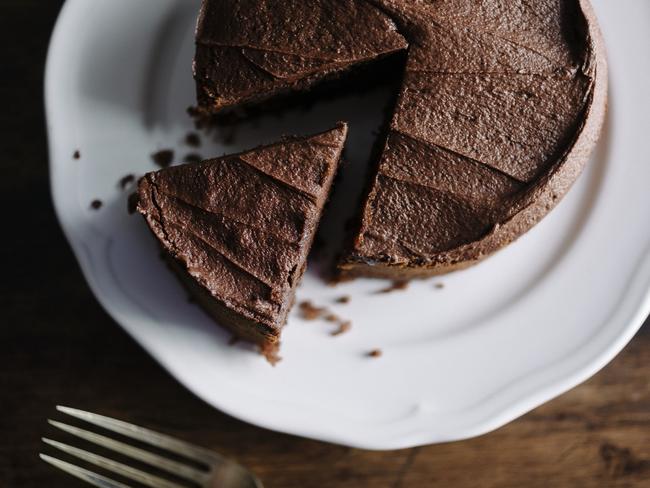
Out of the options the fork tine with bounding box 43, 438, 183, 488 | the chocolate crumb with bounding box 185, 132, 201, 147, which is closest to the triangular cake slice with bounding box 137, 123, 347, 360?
the chocolate crumb with bounding box 185, 132, 201, 147

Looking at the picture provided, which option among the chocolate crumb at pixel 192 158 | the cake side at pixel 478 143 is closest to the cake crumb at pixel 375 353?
the cake side at pixel 478 143

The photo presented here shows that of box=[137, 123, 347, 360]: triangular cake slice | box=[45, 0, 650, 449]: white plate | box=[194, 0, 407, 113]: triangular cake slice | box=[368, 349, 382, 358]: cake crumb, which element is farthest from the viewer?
box=[368, 349, 382, 358]: cake crumb

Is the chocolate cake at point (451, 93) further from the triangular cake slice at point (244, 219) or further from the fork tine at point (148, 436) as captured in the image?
the fork tine at point (148, 436)

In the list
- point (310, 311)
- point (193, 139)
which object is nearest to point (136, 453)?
point (310, 311)

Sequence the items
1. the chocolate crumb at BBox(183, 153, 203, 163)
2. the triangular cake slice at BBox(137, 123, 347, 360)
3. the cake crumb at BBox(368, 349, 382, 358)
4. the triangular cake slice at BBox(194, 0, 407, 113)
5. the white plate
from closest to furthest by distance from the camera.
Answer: the triangular cake slice at BBox(137, 123, 347, 360)
the triangular cake slice at BBox(194, 0, 407, 113)
the white plate
the cake crumb at BBox(368, 349, 382, 358)
the chocolate crumb at BBox(183, 153, 203, 163)

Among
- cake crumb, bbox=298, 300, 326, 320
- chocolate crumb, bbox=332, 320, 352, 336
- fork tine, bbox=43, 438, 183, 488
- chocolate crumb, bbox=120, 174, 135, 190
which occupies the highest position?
chocolate crumb, bbox=120, 174, 135, 190

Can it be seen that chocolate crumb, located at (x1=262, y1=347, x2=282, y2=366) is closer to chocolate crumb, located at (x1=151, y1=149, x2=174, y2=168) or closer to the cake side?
the cake side

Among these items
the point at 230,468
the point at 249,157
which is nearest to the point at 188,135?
the point at 249,157

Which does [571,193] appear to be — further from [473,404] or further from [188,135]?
[188,135]
